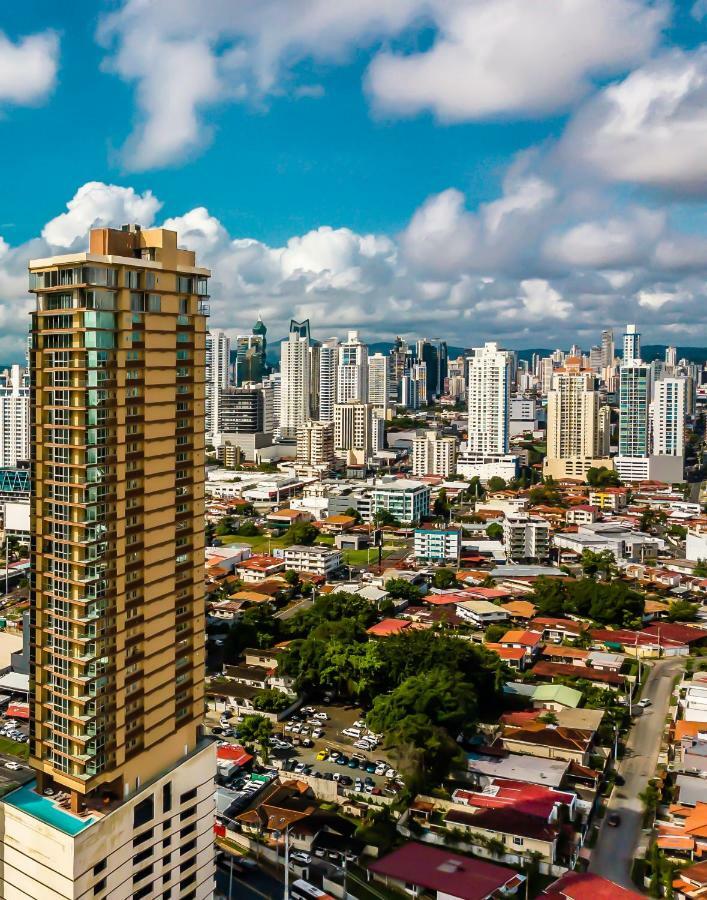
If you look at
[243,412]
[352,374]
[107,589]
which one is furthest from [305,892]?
[352,374]

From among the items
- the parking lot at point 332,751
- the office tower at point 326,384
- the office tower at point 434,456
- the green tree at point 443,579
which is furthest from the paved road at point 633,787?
the office tower at point 326,384

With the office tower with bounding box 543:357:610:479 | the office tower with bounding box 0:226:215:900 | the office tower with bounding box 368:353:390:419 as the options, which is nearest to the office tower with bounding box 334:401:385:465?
the office tower with bounding box 543:357:610:479

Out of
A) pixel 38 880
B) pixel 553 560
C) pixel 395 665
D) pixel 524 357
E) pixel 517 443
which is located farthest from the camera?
pixel 524 357

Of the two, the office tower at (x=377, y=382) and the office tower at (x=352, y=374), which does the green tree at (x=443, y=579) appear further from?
the office tower at (x=377, y=382)

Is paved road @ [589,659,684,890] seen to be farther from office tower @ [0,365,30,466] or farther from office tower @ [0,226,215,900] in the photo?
office tower @ [0,365,30,466]

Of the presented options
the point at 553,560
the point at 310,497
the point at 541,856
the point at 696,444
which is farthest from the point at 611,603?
the point at 696,444

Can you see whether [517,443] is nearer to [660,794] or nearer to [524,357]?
[660,794]

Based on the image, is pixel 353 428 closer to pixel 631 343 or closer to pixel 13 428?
pixel 13 428
